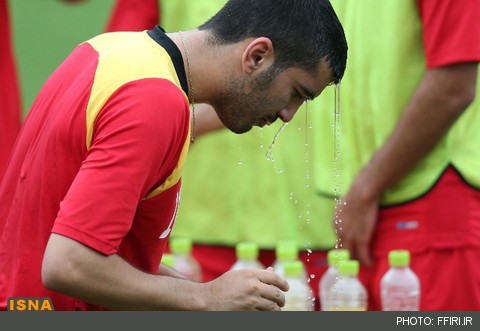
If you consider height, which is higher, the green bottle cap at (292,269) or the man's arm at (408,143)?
the man's arm at (408,143)

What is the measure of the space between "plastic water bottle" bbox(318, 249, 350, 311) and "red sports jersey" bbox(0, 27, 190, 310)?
4.72ft

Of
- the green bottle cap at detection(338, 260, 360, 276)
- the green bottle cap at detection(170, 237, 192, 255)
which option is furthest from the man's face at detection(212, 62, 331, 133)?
the green bottle cap at detection(170, 237, 192, 255)

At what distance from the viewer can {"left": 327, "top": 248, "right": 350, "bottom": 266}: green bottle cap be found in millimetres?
4324

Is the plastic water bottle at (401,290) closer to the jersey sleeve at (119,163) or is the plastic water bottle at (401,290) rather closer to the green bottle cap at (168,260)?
the green bottle cap at (168,260)

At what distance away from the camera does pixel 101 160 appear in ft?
8.52

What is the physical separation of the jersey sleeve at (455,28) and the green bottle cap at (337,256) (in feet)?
2.47

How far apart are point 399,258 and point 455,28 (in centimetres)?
80

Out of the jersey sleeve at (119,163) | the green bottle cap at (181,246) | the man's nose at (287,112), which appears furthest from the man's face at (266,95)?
the green bottle cap at (181,246)

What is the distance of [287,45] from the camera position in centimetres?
292

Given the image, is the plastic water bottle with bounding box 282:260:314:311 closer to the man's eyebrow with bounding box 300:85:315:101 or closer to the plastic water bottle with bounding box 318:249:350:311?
the plastic water bottle with bounding box 318:249:350:311

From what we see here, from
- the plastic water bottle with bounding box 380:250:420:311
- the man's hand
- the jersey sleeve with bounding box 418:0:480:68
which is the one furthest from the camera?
the plastic water bottle with bounding box 380:250:420:311

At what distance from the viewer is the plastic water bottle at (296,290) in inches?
169

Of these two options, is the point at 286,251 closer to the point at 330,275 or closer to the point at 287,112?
the point at 330,275

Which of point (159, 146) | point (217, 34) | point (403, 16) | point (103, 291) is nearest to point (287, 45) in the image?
point (217, 34)
